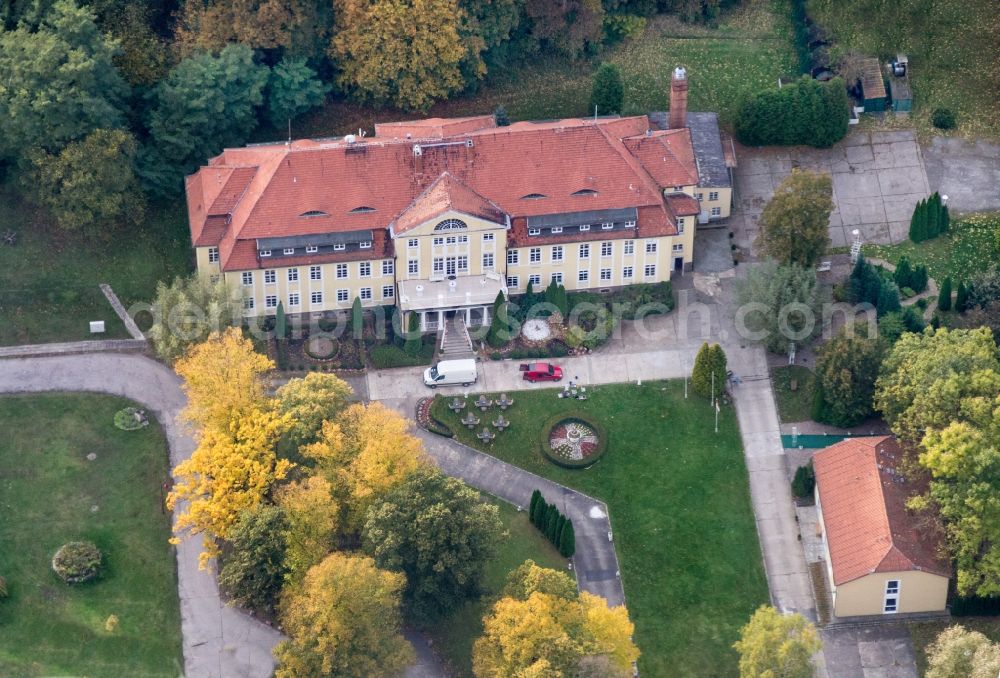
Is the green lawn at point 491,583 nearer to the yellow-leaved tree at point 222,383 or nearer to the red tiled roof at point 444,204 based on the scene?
the yellow-leaved tree at point 222,383

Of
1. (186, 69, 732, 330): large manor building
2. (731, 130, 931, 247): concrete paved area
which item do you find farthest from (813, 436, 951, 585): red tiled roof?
(731, 130, 931, 247): concrete paved area

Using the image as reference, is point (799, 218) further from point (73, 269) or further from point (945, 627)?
point (73, 269)

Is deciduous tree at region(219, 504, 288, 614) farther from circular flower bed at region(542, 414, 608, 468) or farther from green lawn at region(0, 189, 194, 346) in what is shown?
green lawn at region(0, 189, 194, 346)

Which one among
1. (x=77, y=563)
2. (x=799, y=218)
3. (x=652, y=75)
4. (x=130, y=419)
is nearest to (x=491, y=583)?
(x=77, y=563)

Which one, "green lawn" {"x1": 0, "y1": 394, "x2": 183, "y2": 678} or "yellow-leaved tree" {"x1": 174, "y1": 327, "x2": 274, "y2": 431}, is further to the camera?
"yellow-leaved tree" {"x1": 174, "y1": 327, "x2": 274, "y2": 431}

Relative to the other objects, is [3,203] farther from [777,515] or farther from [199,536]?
[777,515]

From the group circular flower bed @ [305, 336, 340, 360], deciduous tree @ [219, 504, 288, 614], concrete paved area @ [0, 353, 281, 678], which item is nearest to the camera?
deciduous tree @ [219, 504, 288, 614]
